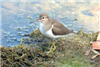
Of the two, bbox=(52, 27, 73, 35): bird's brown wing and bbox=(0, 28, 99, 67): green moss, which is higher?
bbox=(52, 27, 73, 35): bird's brown wing

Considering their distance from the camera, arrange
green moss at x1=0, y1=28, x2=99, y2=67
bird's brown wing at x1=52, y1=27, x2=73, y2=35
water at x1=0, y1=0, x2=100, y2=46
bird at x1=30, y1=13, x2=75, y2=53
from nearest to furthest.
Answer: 1. green moss at x1=0, y1=28, x2=99, y2=67
2. bird at x1=30, y1=13, x2=75, y2=53
3. bird's brown wing at x1=52, y1=27, x2=73, y2=35
4. water at x1=0, y1=0, x2=100, y2=46

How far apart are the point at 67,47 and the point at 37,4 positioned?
3.18 meters

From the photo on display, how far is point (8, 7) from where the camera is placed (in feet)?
26.2

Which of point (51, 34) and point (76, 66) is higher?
point (51, 34)

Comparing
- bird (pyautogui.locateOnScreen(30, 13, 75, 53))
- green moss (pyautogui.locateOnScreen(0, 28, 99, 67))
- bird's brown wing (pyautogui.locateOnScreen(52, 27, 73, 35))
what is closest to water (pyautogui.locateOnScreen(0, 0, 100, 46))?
green moss (pyautogui.locateOnScreen(0, 28, 99, 67))

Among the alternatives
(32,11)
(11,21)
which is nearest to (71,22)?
(32,11)

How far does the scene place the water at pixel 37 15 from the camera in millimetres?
6798

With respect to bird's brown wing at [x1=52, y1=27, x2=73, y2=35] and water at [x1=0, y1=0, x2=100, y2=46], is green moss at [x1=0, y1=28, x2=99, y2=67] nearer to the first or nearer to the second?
bird's brown wing at [x1=52, y1=27, x2=73, y2=35]

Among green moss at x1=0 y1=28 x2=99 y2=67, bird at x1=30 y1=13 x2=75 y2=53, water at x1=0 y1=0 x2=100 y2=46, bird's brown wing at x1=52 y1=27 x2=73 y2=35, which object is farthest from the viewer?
water at x1=0 y1=0 x2=100 y2=46

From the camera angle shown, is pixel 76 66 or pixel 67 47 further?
pixel 67 47

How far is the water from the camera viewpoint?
6798 millimetres

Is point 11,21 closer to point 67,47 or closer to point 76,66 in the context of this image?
point 67,47

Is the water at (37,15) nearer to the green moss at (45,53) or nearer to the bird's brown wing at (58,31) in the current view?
the green moss at (45,53)

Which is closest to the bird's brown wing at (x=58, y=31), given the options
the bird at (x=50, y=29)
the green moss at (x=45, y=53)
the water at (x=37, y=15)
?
the bird at (x=50, y=29)
